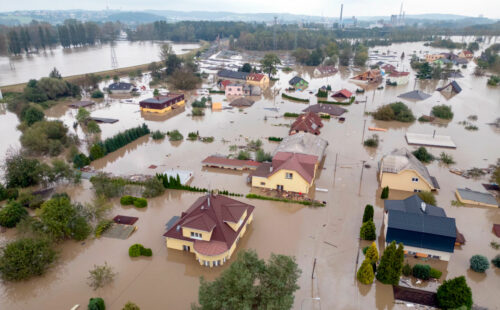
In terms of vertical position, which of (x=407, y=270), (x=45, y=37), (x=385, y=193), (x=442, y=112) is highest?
(x=45, y=37)

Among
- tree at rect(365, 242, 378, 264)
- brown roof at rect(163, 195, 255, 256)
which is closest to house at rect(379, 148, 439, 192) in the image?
tree at rect(365, 242, 378, 264)

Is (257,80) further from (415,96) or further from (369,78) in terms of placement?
(415,96)

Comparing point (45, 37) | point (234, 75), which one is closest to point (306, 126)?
point (234, 75)

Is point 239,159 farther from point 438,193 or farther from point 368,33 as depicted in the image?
point 368,33

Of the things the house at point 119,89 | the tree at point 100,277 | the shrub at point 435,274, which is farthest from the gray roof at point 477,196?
the house at point 119,89

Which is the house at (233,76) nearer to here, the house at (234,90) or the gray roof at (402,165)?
the house at (234,90)

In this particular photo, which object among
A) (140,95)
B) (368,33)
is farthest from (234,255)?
(368,33)
